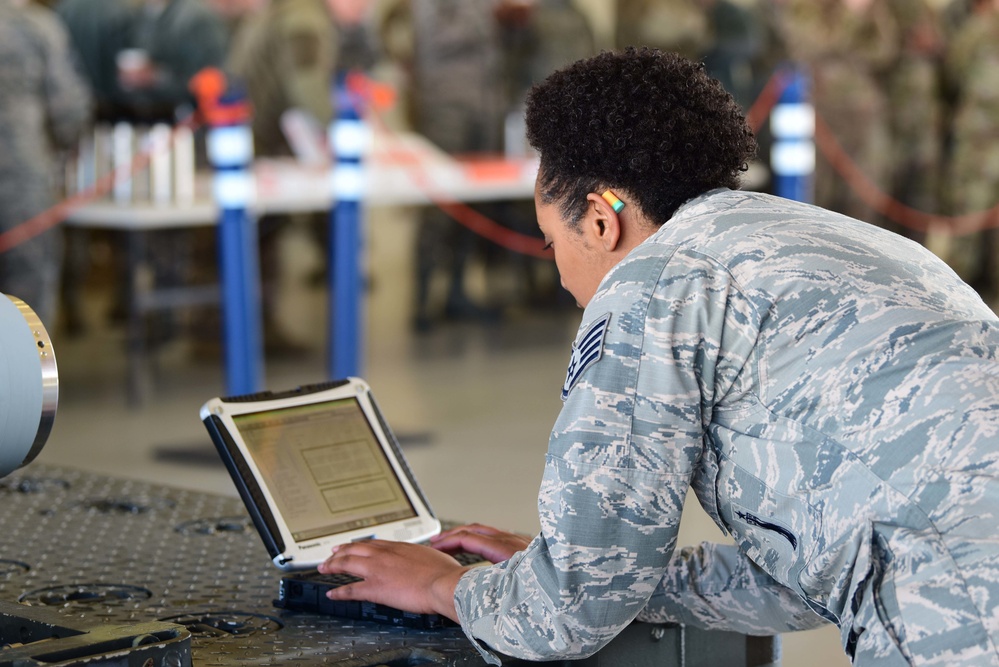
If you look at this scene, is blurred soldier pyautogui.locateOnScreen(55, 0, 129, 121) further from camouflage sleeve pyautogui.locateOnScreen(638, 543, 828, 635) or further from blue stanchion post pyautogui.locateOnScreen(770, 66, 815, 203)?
camouflage sleeve pyautogui.locateOnScreen(638, 543, 828, 635)

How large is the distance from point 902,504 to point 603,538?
256mm

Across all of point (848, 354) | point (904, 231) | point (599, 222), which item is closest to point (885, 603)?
point (848, 354)

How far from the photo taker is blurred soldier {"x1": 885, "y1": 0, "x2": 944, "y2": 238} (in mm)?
8211

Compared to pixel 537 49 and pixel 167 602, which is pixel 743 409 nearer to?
pixel 167 602

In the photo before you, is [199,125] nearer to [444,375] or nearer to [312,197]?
[312,197]

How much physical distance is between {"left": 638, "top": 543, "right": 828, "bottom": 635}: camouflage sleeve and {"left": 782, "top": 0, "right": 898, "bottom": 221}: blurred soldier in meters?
6.59

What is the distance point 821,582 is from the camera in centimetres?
125

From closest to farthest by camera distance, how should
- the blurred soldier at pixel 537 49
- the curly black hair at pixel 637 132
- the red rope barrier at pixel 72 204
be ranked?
the curly black hair at pixel 637 132
the red rope barrier at pixel 72 204
the blurred soldier at pixel 537 49

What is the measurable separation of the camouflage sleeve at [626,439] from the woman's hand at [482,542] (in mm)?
300

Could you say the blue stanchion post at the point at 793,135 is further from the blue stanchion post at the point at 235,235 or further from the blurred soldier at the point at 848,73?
the blurred soldier at the point at 848,73

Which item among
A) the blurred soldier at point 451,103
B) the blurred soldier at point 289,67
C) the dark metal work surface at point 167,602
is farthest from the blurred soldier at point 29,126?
the dark metal work surface at point 167,602

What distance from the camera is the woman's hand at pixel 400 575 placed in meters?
1.39

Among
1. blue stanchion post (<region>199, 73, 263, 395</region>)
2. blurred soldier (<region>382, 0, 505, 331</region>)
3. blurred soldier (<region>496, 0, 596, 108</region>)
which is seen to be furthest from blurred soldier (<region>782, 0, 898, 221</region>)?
blue stanchion post (<region>199, 73, 263, 395</region>)

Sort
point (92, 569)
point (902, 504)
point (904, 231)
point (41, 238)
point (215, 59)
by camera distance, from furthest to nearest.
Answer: point (904, 231)
point (215, 59)
point (41, 238)
point (92, 569)
point (902, 504)
